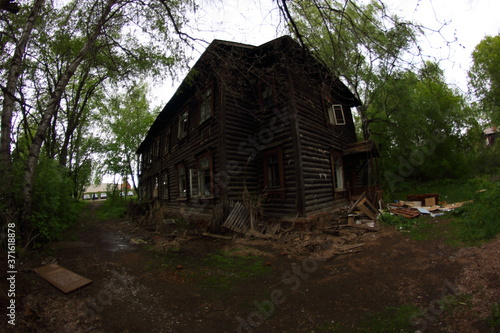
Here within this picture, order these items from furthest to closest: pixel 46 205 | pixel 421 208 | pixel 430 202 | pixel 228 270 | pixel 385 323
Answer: pixel 430 202
pixel 421 208
pixel 46 205
pixel 228 270
pixel 385 323

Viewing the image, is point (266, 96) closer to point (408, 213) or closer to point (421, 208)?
point (408, 213)

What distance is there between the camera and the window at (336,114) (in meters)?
11.8

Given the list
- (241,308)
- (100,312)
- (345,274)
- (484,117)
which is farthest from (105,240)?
(484,117)

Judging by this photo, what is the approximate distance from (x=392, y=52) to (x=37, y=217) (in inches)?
336

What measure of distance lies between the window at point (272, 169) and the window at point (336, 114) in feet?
13.3

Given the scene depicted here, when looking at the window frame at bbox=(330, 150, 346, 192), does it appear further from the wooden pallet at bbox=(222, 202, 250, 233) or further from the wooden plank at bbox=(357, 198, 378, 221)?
the wooden pallet at bbox=(222, 202, 250, 233)

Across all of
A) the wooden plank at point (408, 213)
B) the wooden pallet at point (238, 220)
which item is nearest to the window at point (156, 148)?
the wooden pallet at point (238, 220)

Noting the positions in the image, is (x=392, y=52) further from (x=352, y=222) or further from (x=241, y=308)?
(x=352, y=222)

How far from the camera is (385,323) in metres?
2.88

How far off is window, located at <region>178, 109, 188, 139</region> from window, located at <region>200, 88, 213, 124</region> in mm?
2145

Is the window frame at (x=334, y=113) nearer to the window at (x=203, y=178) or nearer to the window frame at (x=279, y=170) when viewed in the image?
the window frame at (x=279, y=170)

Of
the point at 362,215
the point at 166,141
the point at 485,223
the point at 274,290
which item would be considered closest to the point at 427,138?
the point at 362,215

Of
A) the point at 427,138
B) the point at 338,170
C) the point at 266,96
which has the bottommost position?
the point at 338,170

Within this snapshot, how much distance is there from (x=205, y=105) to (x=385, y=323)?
32.9ft
